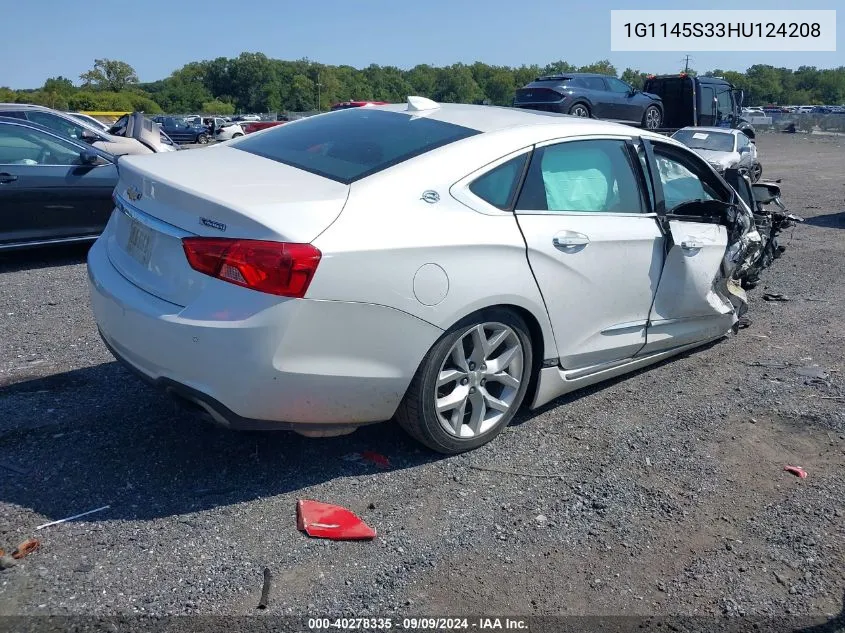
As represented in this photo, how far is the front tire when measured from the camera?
11.4 feet

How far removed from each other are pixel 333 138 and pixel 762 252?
4190 mm

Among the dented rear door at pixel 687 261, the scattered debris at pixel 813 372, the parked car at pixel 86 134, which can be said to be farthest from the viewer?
the parked car at pixel 86 134

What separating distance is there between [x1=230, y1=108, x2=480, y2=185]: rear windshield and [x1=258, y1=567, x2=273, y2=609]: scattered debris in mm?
1671

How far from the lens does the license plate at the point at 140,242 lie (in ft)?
11.1

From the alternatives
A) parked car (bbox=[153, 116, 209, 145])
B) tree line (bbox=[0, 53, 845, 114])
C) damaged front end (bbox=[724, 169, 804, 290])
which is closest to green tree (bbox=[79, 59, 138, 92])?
tree line (bbox=[0, 53, 845, 114])

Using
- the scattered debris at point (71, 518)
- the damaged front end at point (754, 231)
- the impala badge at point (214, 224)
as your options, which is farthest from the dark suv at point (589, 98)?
the scattered debris at point (71, 518)

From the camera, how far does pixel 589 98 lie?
19766 mm

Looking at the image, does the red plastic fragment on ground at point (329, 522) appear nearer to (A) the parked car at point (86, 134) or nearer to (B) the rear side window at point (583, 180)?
(B) the rear side window at point (583, 180)

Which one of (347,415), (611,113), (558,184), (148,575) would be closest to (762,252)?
(558,184)

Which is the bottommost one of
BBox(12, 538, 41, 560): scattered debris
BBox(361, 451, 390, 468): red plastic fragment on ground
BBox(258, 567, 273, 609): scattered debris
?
BBox(258, 567, 273, 609): scattered debris

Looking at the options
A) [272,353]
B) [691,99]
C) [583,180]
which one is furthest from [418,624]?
[691,99]

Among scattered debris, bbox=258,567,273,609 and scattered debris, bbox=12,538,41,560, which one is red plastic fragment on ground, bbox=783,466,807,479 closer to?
scattered debris, bbox=258,567,273,609

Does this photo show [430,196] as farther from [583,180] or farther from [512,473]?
[512,473]

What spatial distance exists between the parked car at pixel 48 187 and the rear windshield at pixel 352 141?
4.14 meters
